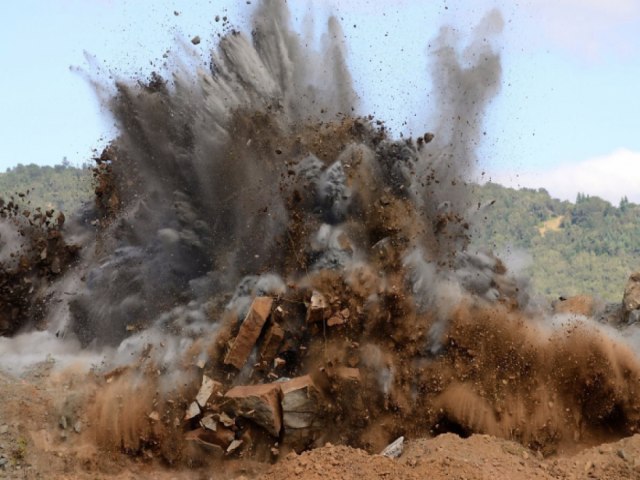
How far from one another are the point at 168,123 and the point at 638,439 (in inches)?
686

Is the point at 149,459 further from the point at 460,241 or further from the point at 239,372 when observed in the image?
the point at 460,241

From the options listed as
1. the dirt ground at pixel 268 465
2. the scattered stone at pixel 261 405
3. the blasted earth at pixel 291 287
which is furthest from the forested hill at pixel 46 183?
the scattered stone at pixel 261 405

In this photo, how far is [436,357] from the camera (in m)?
23.3

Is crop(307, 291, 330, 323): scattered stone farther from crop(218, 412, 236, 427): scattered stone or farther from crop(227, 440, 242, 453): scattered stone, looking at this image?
crop(227, 440, 242, 453): scattered stone

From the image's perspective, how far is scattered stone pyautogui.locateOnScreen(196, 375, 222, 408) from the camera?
2230 cm

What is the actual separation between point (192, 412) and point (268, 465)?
2.44m

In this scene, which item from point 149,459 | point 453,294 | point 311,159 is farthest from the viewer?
point 311,159

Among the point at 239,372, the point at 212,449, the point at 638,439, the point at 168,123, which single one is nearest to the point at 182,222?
the point at 168,123

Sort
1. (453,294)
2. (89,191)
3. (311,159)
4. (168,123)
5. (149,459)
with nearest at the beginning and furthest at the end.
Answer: (149,459), (453,294), (311,159), (168,123), (89,191)

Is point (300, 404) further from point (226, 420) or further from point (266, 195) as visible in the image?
point (266, 195)

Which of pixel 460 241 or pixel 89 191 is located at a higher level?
pixel 89 191

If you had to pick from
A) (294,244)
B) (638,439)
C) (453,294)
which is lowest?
(638,439)

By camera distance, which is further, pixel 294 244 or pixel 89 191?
pixel 89 191

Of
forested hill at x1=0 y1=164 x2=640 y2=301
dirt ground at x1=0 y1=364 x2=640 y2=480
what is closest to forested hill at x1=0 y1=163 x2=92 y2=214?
forested hill at x1=0 y1=164 x2=640 y2=301
